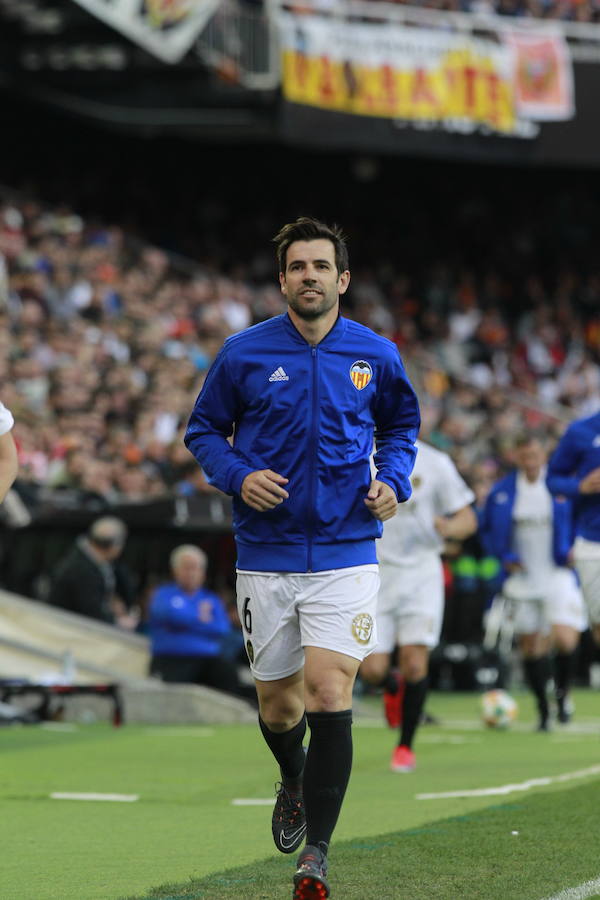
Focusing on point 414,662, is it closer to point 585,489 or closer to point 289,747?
point 585,489

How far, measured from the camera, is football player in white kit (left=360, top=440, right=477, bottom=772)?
11.2 metres

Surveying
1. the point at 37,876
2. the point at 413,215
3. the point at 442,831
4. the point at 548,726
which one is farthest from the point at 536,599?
the point at 413,215

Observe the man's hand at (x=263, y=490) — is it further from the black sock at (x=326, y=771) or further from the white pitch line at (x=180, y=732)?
the white pitch line at (x=180, y=732)

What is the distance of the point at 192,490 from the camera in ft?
59.9

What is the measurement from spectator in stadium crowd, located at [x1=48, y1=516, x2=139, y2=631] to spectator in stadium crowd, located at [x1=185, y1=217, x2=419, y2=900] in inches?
347

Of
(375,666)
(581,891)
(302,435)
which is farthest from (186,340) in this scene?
(581,891)

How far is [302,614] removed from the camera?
6.28m

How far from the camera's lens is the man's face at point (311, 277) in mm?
6355

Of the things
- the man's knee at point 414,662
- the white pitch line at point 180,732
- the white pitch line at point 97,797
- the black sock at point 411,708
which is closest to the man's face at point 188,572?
the white pitch line at point 180,732

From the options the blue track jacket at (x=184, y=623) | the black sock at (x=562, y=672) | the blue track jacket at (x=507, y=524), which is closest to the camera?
the blue track jacket at (x=507, y=524)

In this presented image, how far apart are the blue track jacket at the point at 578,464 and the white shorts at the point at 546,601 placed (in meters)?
4.59

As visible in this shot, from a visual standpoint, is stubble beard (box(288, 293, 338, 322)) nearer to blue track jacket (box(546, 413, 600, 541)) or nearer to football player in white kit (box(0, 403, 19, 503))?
football player in white kit (box(0, 403, 19, 503))

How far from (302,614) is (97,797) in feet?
11.5

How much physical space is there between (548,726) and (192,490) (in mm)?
5459
